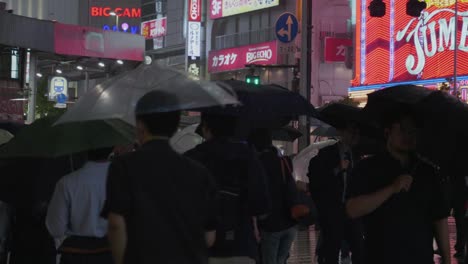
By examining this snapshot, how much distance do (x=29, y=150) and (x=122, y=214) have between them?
261 cm

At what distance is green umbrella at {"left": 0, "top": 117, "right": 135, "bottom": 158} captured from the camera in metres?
6.05

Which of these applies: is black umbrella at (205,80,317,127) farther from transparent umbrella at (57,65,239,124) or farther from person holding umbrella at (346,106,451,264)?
person holding umbrella at (346,106,451,264)

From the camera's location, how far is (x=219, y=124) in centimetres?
574

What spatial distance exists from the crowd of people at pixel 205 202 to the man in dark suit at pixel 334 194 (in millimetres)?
3595

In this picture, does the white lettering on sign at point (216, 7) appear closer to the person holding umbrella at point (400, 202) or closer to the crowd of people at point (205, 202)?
the crowd of people at point (205, 202)

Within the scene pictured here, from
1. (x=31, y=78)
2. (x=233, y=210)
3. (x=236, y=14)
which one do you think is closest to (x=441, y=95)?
(x=233, y=210)

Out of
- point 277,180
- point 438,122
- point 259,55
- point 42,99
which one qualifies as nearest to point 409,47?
point 259,55

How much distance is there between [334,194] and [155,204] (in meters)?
5.95

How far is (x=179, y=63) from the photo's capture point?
6675 centimetres

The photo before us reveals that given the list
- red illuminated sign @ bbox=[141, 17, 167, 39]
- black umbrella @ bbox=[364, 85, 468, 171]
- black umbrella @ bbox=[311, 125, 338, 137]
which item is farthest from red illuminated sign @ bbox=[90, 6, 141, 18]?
black umbrella @ bbox=[364, 85, 468, 171]

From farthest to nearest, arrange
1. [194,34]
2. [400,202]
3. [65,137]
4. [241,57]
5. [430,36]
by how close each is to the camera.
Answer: [194,34] < [241,57] < [430,36] < [65,137] < [400,202]

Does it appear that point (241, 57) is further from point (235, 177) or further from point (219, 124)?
point (235, 177)

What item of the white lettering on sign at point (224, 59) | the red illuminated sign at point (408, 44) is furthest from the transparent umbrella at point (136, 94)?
the white lettering on sign at point (224, 59)

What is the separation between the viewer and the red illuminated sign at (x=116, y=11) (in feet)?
213
